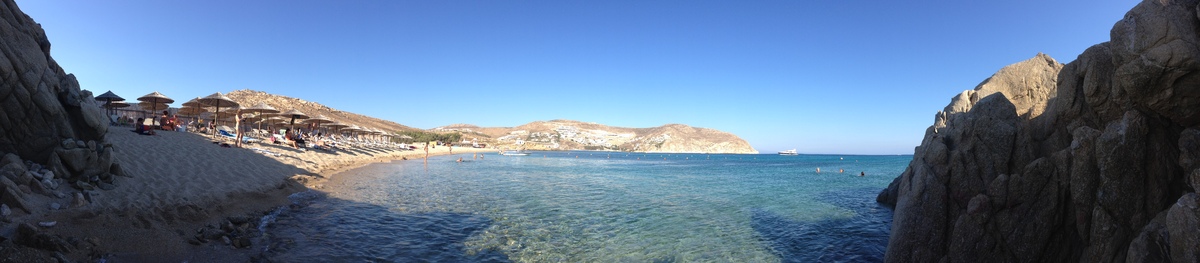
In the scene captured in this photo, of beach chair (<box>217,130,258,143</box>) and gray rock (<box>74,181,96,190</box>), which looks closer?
gray rock (<box>74,181,96,190</box>)

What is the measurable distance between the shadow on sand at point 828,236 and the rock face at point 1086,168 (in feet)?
6.64

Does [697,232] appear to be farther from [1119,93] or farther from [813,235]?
[1119,93]

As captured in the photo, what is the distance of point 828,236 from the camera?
11953 mm

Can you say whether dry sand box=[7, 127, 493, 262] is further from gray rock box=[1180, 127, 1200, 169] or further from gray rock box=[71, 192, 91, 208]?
gray rock box=[1180, 127, 1200, 169]

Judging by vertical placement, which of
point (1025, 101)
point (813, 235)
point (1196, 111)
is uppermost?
point (1025, 101)

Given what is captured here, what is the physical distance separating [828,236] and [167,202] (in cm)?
1513

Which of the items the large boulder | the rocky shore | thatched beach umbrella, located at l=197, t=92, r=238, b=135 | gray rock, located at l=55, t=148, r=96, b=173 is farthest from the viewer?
thatched beach umbrella, located at l=197, t=92, r=238, b=135

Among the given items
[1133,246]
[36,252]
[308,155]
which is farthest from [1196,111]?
[308,155]

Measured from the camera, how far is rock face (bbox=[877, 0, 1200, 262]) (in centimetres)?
508

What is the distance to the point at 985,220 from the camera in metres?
7.25

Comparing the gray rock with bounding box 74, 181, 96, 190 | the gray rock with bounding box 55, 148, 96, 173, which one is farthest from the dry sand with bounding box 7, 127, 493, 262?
the gray rock with bounding box 55, 148, 96, 173

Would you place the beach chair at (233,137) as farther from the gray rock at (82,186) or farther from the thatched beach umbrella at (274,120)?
the gray rock at (82,186)

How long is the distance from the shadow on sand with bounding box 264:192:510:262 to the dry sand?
0.85m

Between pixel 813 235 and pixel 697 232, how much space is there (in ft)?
10.0
